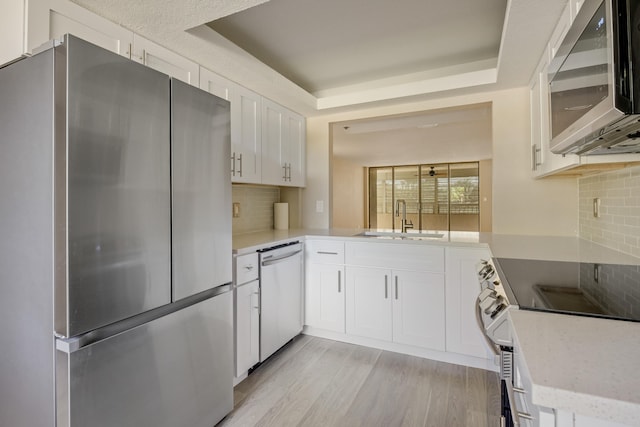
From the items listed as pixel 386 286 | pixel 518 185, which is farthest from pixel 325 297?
pixel 518 185

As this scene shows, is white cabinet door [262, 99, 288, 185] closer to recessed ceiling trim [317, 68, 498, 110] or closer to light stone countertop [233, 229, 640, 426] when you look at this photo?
recessed ceiling trim [317, 68, 498, 110]

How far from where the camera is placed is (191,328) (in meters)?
1.49

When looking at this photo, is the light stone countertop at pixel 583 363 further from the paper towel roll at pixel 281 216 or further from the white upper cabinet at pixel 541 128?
the paper towel roll at pixel 281 216

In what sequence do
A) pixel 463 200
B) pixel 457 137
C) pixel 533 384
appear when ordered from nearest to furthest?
pixel 533 384
pixel 457 137
pixel 463 200

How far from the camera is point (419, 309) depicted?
2.42 m

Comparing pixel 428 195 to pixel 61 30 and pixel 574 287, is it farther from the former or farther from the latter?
pixel 61 30

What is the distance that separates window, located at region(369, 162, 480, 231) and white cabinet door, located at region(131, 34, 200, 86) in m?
6.46

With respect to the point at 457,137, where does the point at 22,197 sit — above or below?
below

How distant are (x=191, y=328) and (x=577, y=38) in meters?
1.90

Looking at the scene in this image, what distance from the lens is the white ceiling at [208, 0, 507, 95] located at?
1886 millimetres

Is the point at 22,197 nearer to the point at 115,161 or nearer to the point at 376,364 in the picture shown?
the point at 115,161

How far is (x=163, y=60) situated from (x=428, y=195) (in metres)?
6.92

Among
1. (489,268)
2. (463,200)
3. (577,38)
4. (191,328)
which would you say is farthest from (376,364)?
(463,200)

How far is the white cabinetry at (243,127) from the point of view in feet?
7.59
